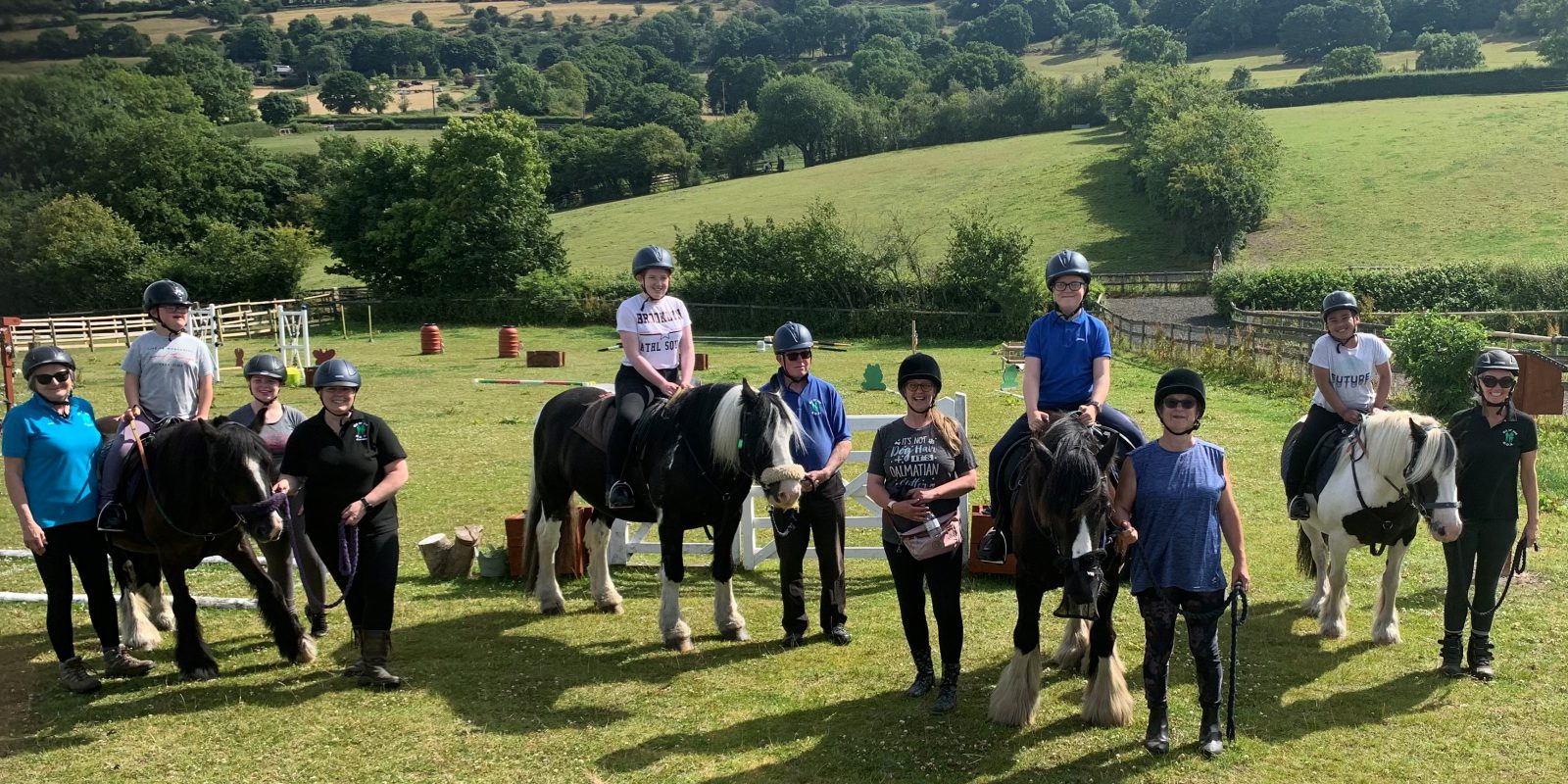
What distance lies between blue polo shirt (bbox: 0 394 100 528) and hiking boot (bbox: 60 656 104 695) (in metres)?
0.98

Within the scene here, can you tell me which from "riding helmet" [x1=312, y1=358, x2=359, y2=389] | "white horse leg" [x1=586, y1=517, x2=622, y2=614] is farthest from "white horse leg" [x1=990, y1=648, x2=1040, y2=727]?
"riding helmet" [x1=312, y1=358, x2=359, y2=389]

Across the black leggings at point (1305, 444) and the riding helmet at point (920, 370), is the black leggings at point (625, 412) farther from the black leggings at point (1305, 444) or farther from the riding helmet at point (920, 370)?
the black leggings at point (1305, 444)

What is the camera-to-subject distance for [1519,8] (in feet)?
336

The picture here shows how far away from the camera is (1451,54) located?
304ft

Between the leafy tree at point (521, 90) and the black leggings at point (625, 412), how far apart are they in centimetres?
11147

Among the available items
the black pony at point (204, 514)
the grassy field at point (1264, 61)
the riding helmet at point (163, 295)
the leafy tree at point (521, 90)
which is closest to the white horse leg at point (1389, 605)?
the black pony at point (204, 514)

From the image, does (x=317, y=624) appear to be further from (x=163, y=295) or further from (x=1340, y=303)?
(x=1340, y=303)

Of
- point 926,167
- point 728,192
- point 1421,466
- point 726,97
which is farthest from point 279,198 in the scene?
point 726,97

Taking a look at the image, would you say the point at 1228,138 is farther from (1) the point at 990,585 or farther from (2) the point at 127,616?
(2) the point at 127,616

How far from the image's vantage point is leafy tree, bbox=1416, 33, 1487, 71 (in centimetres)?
9112

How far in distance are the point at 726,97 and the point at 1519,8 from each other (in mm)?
88790

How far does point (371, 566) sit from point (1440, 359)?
1734 cm

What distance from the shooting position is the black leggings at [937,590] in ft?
20.0

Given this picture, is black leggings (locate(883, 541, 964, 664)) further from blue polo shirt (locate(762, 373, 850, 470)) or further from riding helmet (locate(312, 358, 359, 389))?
riding helmet (locate(312, 358, 359, 389))
